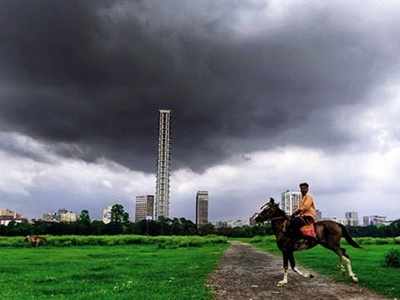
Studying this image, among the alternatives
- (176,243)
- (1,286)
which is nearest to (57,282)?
(1,286)

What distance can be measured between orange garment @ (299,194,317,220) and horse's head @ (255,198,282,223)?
906 mm

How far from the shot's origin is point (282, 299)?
14445 mm

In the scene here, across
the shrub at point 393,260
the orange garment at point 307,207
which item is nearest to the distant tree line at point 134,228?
the shrub at point 393,260

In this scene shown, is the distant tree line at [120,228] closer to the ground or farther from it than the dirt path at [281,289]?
farther from it

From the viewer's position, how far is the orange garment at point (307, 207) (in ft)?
61.8

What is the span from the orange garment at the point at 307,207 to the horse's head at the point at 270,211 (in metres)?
0.91

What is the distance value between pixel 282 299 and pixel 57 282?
35.0 ft

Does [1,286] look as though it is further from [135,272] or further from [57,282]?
[135,272]

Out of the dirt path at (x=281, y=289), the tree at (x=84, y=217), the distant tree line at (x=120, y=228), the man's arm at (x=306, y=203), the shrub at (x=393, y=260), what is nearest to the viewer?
the dirt path at (x=281, y=289)

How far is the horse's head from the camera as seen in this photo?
19.3 m

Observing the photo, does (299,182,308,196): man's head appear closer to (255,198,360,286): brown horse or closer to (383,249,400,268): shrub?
(255,198,360,286): brown horse

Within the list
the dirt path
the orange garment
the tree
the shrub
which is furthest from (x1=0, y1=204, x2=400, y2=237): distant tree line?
the orange garment

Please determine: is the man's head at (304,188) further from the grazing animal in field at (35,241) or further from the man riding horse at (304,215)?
the grazing animal in field at (35,241)

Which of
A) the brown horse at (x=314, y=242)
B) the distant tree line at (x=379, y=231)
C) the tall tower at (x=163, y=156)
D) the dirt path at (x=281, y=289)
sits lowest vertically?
the dirt path at (x=281, y=289)
